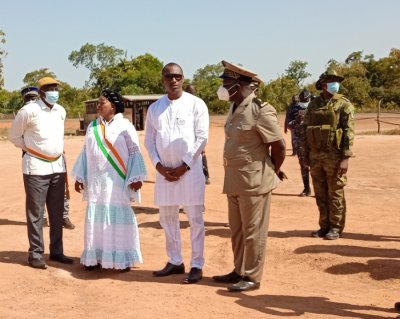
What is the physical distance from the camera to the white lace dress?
5.89 meters

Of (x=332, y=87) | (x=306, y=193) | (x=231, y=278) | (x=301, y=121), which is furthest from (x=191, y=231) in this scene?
(x=301, y=121)

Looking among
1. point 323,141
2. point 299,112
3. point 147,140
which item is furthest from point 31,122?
point 299,112

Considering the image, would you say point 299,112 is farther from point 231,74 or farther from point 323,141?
point 231,74

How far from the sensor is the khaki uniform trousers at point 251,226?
5.20 metres

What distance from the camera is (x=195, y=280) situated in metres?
5.54

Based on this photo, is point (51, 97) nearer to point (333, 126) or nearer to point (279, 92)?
point (333, 126)

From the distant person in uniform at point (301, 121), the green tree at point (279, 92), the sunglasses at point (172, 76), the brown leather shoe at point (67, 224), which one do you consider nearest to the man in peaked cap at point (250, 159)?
the sunglasses at point (172, 76)

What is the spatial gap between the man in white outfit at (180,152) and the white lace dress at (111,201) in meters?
0.39

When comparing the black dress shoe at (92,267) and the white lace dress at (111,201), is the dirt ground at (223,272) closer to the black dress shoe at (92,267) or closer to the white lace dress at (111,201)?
the black dress shoe at (92,267)

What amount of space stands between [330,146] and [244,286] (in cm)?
258

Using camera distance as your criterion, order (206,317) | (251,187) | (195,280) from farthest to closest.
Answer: (195,280) → (251,187) → (206,317)

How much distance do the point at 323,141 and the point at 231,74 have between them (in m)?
2.33

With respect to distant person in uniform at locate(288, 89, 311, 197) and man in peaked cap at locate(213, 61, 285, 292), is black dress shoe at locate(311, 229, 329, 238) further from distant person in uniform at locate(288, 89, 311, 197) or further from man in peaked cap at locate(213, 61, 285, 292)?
distant person in uniform at locate(288, 89, 311, 197)

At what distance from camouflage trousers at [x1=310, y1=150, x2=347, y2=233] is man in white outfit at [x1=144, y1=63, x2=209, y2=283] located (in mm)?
2143
